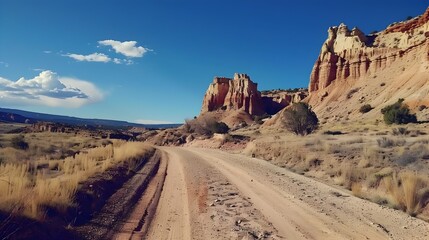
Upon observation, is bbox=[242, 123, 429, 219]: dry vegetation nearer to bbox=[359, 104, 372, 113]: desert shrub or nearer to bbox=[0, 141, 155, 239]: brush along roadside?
bbox=[0, 141, 155, 239]: brush along roadside

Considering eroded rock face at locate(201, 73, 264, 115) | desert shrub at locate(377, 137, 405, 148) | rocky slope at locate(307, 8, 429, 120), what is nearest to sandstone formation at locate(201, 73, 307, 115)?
eroded rock face at locate(201, 73, 264, 115)

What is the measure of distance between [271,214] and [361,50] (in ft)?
245

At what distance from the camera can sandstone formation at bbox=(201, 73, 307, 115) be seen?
10519cm

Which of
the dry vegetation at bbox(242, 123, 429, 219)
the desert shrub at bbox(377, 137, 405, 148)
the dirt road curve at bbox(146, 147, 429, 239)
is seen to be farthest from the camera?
the desert shrub at bbox(377, 137, 405, 148)

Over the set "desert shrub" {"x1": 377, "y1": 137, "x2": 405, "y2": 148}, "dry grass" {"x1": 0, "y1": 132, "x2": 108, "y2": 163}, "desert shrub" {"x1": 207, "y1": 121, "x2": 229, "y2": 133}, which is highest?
"desert shrub" {"x1": 207, "y1": 121, "x2": 229, "y2": 133}

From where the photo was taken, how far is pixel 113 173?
15.7 meters

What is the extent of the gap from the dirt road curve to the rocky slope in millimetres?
37111

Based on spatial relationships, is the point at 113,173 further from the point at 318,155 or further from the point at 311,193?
the point at 318,155

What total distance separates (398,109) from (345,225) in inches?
1511

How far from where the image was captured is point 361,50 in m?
76.6

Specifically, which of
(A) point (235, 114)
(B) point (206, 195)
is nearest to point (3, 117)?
(A) point (235, 114)

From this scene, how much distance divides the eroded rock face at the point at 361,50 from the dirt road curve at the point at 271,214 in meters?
58.9

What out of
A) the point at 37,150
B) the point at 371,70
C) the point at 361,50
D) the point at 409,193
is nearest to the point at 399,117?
the point at 409,193

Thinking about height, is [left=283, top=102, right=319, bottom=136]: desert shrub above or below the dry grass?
above
